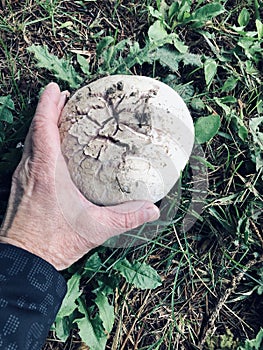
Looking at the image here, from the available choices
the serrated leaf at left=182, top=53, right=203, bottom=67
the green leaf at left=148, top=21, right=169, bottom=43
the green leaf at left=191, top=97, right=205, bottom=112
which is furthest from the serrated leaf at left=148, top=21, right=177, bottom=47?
the green leaf at left=191, top=97, right=205, bottom=112

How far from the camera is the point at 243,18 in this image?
3.26m

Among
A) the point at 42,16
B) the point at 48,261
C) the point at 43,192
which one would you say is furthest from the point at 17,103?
the point at 48,261

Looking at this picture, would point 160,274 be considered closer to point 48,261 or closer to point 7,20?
point 48,261

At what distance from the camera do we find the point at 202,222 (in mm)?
3043

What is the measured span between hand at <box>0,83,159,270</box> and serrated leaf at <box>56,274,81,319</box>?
0.92ft

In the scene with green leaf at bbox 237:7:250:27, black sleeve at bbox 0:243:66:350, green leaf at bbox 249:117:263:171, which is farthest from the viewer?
green leaf at bbox 237:7:250:27

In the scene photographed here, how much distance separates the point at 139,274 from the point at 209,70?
128cm

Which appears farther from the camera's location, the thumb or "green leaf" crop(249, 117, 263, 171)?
"green leaf" crop(249, 117, 263, 171)

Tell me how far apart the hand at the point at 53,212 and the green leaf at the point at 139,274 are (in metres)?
0.35

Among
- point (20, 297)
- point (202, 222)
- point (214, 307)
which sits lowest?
point (214, 307)

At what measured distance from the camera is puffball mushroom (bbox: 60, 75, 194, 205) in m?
2.48

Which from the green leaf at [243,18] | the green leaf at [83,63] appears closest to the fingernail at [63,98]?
the green leaf at [83,63]

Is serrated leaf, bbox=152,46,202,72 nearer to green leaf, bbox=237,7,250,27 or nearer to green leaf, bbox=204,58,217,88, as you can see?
green leaf, bbox=204,58,217,88

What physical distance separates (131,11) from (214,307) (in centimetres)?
188
